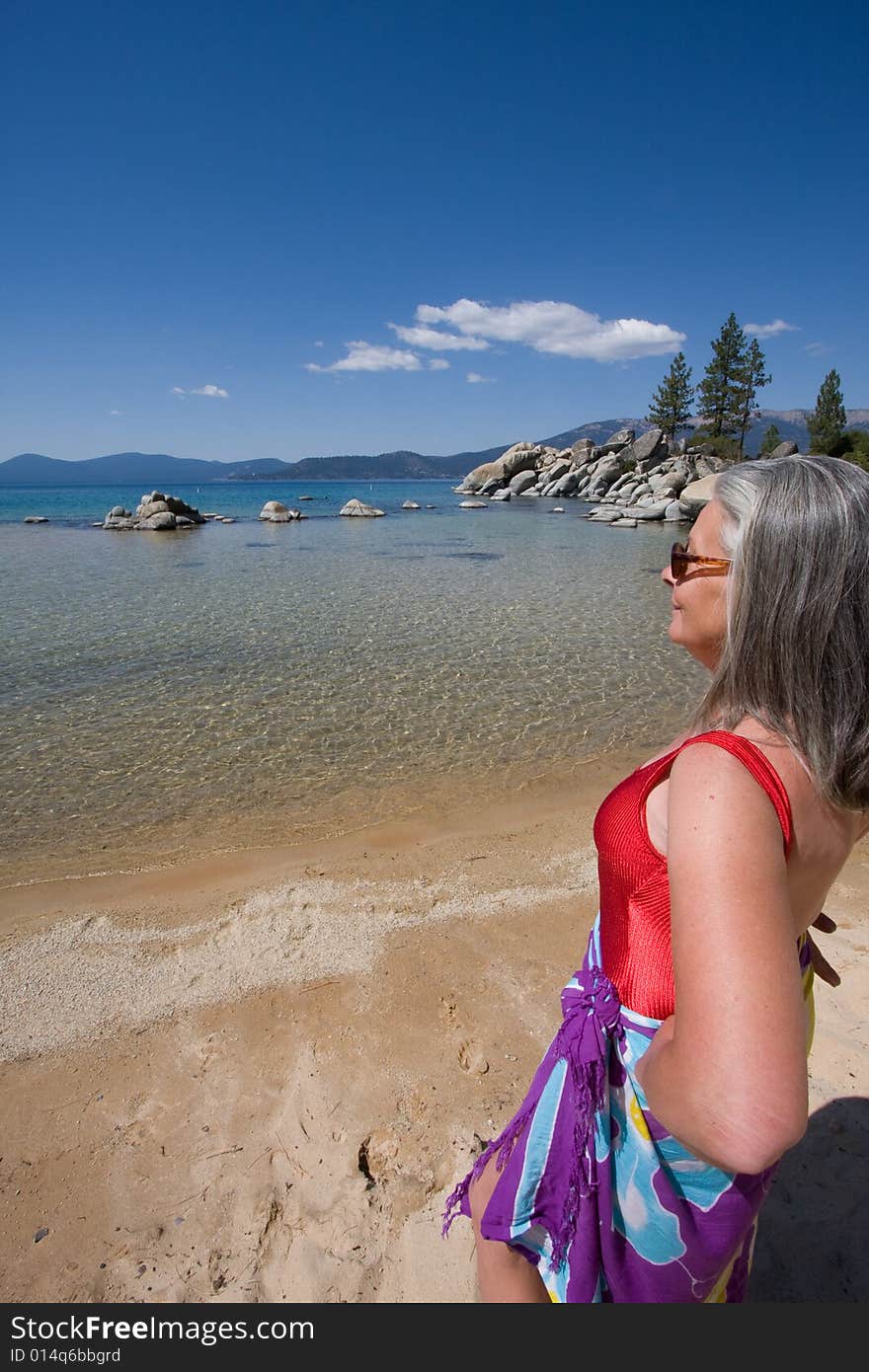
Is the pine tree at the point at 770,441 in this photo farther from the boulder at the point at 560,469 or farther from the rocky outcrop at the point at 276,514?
the rocky outcrop at the point at 276,514

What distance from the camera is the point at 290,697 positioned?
9711mm

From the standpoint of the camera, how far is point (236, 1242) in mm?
2658

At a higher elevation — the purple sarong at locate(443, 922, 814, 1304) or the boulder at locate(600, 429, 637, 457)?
the boulder at locate(600, 429, 637, 457)

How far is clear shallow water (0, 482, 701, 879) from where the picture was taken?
21.8ft

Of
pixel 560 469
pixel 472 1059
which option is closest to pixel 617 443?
pixel 560 469

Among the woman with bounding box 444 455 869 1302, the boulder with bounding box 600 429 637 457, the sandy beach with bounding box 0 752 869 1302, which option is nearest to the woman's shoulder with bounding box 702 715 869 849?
the woman with bounding box 444 455 869 1302

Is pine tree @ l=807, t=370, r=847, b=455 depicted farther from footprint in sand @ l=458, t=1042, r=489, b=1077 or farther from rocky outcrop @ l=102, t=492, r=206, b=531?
footprint in sand @ l=458, t=1042, r=489, b=1077

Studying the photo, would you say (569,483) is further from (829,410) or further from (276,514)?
(276,514)

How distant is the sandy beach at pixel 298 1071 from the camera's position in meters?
2.62

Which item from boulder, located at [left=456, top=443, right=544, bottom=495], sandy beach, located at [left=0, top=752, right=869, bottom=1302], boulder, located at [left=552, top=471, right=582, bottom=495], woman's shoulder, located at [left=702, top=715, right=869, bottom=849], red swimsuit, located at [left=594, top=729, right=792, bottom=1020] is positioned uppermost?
boulder, located at [left=456, top=443, right=544, bottom=495]

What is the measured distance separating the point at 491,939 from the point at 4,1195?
9.54 feet

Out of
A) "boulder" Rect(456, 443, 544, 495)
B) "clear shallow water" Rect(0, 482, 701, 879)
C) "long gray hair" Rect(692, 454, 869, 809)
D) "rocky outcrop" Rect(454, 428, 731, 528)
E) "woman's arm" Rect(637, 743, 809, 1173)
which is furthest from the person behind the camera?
"boulder" Rect(456, 443, 544, 495)

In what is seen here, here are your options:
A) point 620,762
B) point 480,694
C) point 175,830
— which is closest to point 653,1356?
point 175,830

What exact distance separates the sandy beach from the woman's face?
A: 2.63 m
